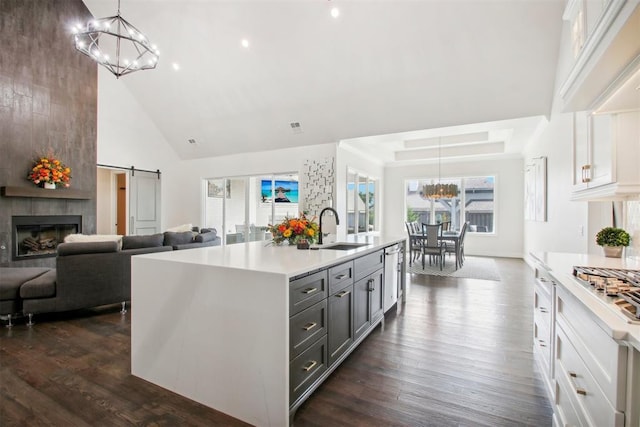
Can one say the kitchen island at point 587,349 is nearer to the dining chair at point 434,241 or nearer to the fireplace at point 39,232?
the dining chair at point 434,241

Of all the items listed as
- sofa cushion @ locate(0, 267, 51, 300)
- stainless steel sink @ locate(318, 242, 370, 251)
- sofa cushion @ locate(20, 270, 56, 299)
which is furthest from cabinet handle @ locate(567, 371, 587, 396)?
sofa cushion @ locate(0, 267, 51, 300)

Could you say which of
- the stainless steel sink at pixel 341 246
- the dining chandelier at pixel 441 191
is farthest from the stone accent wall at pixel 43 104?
the dining chandelier at pixel 441 191

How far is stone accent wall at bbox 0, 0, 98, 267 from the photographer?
17.4 ft

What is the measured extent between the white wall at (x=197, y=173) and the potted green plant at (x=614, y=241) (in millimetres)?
6149

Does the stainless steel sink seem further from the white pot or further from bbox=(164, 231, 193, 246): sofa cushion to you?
bbox=(164, 231, 193, 246): sofa cushion

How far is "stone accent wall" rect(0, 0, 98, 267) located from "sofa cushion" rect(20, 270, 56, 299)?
2.84 m

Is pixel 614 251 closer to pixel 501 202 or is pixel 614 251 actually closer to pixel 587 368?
pixel 587 368

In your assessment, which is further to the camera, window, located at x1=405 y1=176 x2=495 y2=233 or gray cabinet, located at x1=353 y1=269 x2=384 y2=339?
window, located at x1=405 y1=176 x2=495 y2=233

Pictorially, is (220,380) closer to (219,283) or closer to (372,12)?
(219,283)

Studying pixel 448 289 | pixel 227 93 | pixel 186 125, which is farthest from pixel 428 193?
pixel 186 125

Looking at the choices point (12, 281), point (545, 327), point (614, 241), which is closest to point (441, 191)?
point (614, 241)

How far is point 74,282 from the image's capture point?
11.6 feet

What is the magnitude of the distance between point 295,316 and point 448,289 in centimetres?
385

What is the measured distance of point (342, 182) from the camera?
6.96m
